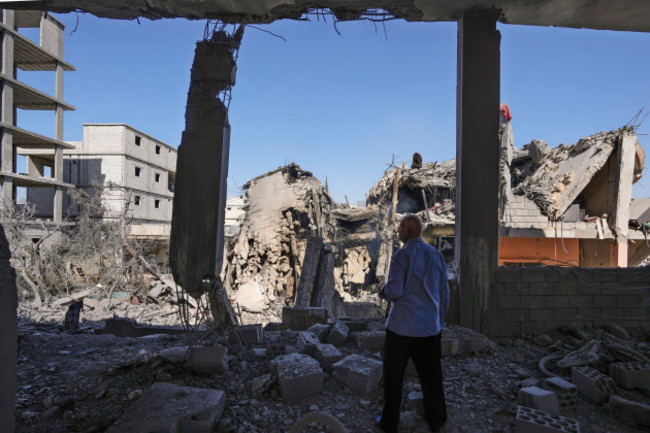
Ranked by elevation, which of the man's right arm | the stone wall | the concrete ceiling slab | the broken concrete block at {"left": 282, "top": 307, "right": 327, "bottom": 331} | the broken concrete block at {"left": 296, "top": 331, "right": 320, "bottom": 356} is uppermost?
the concrete ceiling slab

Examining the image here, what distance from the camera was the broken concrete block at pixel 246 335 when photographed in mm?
3635

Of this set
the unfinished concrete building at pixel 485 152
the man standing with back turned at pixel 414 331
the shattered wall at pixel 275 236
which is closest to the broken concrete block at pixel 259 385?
the man standing with back turned at pixel 414 331

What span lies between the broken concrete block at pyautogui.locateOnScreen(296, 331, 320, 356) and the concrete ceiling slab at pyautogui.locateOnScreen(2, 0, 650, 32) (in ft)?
12.5

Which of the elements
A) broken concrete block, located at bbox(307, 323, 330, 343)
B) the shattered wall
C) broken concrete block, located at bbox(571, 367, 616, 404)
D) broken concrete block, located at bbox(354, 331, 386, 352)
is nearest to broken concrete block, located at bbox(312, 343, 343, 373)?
broken concrete block, located at bbox(354, 331, 386, 352)

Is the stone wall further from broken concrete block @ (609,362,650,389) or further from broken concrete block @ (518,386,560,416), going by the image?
broken concrete block @ (518,386,560,416)

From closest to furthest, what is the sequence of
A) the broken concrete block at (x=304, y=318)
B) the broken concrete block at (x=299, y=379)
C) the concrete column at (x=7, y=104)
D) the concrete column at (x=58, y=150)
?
the broken concrete block at (x=299, y=379), the broken concrete block at (x=304, y=318), the concrete column at (x=7, y=104), the concrete column at (x=58, y=150)

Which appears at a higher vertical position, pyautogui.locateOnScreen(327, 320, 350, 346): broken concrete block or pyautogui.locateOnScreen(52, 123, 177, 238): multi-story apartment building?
pyautogui.locateOnScreen(52, 123, 177, 238): multi-story apartment building

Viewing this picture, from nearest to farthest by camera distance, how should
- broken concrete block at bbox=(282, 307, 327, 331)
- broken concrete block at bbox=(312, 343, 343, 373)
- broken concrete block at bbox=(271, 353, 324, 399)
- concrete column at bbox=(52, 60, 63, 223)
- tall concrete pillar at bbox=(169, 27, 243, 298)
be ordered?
broken concrete block at bbox=(271, 353, 324, 399) < broken concrete block at bbox=(312, 343, 343, 373) < tall concrete pillar at bbox=(169, 27, 243, 298) < broken concrete block at bbox=(282, 307, 327, 331) < concrete column at bbox=(52, 60, 63, 223)

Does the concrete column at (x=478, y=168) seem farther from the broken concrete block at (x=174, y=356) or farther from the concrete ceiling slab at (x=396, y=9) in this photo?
the broken concrete block at (x=174, y=356)

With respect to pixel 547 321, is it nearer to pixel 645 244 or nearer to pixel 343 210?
pixel 645 244

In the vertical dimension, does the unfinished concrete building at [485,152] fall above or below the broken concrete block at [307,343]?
above

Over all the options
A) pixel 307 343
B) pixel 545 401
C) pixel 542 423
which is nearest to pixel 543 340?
pixel 545 401

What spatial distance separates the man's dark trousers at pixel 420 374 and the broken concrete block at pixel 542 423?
0.50 metres

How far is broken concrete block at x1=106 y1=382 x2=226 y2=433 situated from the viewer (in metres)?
2.12
